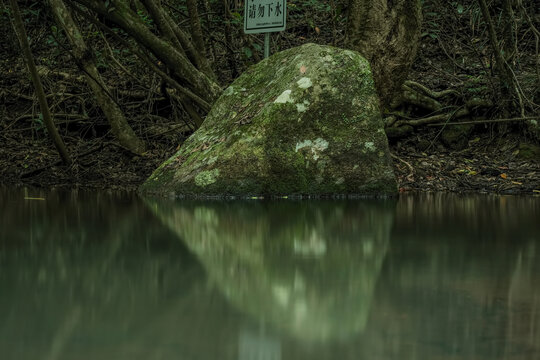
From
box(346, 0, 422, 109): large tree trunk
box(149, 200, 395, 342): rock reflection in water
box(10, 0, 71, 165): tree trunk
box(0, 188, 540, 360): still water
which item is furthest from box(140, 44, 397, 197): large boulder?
box(10, 0, 71, 165): tree trunk

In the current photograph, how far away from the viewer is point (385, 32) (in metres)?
6.78

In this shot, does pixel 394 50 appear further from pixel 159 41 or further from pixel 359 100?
pixel 159 41

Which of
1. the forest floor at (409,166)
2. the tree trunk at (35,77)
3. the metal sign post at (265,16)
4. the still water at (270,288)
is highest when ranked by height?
the metal sign post at (265,16)

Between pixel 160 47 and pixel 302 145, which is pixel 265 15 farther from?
pixel 302 145

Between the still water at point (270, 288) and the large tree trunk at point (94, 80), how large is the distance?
406 centimetres

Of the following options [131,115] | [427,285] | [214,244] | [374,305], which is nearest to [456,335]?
[374,305]

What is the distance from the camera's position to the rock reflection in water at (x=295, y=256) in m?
1.49

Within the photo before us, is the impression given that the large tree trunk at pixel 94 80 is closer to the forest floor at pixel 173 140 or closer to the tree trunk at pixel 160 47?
the forest floor at pixel 173 140

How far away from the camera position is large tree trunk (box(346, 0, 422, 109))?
673 centimetres

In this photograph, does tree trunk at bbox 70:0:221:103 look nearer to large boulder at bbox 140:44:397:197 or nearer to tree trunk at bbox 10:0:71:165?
tree trunk at bbox 10:0:71:165

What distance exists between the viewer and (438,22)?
10.0 metres

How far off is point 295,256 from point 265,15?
15.7 feet

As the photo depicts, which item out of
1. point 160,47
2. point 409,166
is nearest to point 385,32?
point 409,166

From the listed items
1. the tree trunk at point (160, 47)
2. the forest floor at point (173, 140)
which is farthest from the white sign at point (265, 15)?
the forest floor at point (173, 140)
